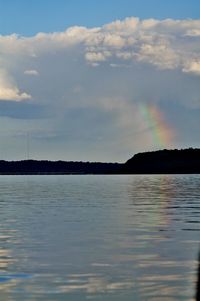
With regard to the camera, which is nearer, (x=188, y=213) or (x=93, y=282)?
(x=93, y=282)

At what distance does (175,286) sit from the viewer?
74.5ft

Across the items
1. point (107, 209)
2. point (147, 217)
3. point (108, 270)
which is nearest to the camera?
point (108, 270)

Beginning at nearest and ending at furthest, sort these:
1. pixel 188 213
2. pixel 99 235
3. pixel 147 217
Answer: pixel 99 235 < pixel 147 217 < pixel 188 213

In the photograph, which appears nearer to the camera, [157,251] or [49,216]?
[157,251]

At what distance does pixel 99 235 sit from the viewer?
126ft

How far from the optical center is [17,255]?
99.6 ft

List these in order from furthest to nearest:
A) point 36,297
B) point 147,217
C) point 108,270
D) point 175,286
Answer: point 147,217 < point 108,270 < point 175,286 < point 36,297

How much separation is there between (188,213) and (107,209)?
9.10 metres

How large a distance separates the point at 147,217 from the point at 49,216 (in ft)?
28.2

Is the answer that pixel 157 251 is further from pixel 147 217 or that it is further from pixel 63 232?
pixel 147 217

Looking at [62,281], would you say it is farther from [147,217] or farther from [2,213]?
[2,213]

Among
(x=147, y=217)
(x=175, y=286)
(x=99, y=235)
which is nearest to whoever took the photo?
(x=175, y=286)

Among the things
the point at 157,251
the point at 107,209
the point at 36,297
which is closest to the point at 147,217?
the point at 107,209

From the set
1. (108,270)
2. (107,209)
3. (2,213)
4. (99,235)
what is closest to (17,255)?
(108,270)
